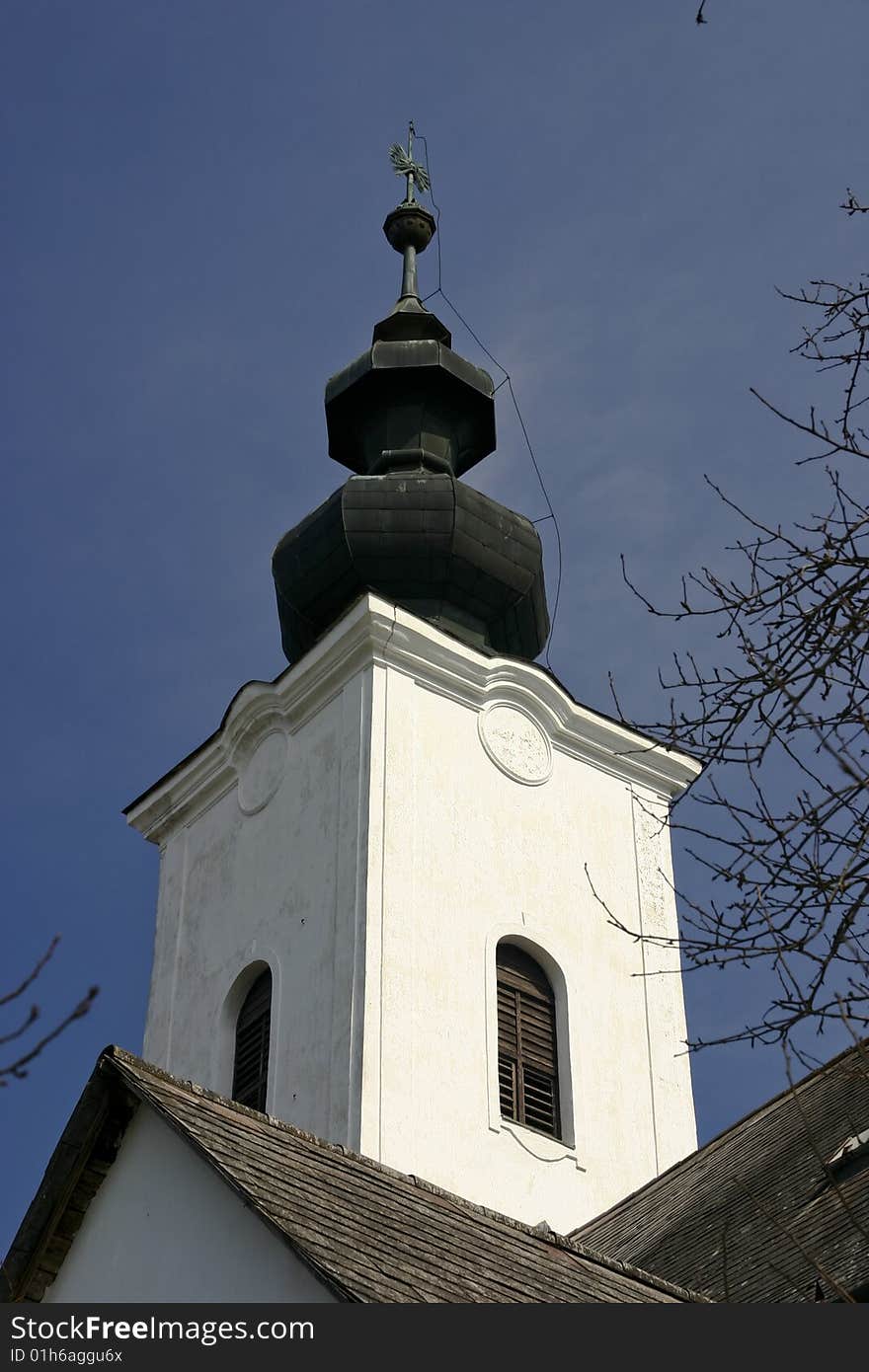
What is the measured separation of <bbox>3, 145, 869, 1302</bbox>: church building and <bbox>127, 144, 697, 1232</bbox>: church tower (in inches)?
1.0

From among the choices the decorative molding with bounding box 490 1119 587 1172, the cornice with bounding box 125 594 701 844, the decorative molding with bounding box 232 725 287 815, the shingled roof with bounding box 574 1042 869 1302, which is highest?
the cornice with bounding box 125 594 701 844

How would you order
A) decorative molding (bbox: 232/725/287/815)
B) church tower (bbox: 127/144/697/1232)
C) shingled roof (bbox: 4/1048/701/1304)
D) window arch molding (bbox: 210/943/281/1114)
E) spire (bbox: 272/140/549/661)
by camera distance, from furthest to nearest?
spire (bbox: 272/140/549/661), decorative molding (bbox: 232/725/287/815), window arch molding (bbox: 210/943/281/1114), church tower (bbox: 127/144/697/1232), shingled roof (bbox: 4/1048/701/1304)

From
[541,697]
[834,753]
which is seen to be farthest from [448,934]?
[834,753]

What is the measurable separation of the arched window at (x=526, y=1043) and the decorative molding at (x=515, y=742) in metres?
1.59

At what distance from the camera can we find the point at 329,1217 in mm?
8453

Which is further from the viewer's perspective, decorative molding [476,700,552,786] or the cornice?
decorative molding [476,700,552,786]

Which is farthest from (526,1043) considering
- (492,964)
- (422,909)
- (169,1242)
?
(169,1242)

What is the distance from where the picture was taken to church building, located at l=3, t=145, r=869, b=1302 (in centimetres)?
1667

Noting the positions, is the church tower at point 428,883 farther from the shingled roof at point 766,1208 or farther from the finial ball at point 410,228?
the finial ball at point 410,228

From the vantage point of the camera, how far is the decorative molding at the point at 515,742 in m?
19.3

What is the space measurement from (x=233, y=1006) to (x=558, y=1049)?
8.63 feet

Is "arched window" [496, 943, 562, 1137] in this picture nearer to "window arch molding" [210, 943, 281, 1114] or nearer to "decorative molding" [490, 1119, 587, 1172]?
"decorative molding" [490, 1119, 587, 1172]

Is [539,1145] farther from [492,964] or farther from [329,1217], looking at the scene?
[329,1217]

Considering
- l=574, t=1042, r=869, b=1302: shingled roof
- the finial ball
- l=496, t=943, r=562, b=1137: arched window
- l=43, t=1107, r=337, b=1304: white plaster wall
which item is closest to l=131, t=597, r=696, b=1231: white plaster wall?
l=496, t=943, r=562, b=1137: arched window
